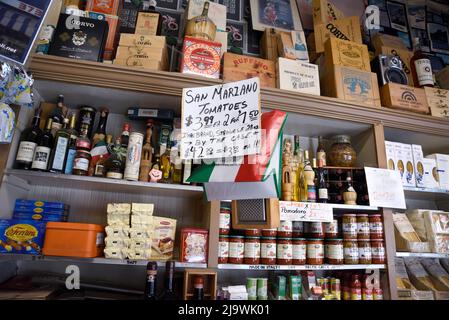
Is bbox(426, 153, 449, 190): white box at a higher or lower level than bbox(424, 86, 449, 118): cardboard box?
lower

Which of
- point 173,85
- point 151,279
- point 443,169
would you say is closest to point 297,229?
point 151,279

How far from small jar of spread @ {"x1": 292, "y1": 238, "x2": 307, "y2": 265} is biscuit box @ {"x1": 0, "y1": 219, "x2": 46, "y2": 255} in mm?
1360

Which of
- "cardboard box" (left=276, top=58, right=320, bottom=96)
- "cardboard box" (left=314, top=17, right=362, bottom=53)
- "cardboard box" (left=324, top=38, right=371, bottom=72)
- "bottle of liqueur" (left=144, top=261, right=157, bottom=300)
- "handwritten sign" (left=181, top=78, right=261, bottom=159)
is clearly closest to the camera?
"handwritten sign" (left=181, top=78, right=261, bottom=159)

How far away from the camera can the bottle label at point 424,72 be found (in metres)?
2.13

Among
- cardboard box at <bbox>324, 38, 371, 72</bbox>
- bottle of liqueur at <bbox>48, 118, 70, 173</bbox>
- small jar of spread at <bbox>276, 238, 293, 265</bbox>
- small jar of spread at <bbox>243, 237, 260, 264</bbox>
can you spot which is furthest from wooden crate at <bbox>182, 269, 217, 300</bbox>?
cardboard box at <bbox>324, 38, 371, 72</bbox>

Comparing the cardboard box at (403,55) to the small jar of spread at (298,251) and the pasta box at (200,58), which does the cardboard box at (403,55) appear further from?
the small jar of spread at (298,251)

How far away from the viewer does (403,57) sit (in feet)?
7.47

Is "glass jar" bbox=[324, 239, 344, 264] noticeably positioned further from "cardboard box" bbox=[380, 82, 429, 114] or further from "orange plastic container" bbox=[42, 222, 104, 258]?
"orange plastic container" bbox=[42, 222, 104, 258]

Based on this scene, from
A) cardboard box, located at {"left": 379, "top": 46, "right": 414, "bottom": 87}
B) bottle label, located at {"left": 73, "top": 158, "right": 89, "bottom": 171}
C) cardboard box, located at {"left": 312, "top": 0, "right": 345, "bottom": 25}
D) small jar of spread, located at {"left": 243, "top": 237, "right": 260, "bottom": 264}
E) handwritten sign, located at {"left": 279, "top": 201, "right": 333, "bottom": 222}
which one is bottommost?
small jar of spread, located at {"left": 243, "top": 237, "right": 260, "bottom": 264}

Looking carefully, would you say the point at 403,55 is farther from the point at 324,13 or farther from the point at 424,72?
the point at 324,13

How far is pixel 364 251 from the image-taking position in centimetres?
174

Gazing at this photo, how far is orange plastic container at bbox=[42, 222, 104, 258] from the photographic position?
138 centimetres

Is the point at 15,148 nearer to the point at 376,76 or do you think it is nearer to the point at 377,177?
the point at 377,177

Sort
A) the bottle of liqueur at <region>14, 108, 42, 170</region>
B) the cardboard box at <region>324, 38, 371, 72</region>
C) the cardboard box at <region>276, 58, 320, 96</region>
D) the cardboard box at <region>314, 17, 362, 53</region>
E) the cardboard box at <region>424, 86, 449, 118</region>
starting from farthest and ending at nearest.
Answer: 1. the cardboard box at <region>314, 17, 362, 53</region>
2. the cardboard box at <region>424, 86, 449, 118</region>
3. the cardboard box at <region>324, 38, 371, 72</region>
4. the cardboard box at <region>276, 58, 320, 96</region>
5. the bottle of liqueur at <region>14, 108, 42, 170</region>
